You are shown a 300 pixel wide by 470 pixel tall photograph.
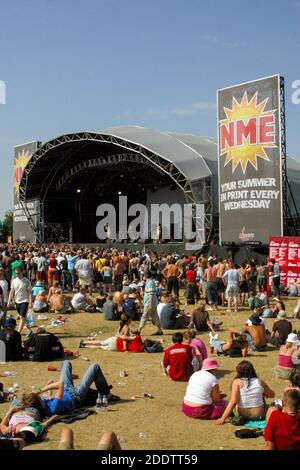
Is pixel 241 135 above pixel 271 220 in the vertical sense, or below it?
above

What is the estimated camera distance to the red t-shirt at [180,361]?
7965 mm

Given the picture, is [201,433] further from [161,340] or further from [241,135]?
[241,135]

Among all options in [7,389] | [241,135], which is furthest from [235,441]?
[241,135]

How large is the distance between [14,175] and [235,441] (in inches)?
1506

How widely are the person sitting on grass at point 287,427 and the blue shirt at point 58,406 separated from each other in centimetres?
262

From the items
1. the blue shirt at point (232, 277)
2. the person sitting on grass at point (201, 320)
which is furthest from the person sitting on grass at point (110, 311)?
the blue shirt at point (232, 277)

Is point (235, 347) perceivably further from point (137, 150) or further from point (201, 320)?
point (137, 150)

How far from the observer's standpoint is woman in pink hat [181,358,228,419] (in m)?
6.37

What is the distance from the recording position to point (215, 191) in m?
28.0

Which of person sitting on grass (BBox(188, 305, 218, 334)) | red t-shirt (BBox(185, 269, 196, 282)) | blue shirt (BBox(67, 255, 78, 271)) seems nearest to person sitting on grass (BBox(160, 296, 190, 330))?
person sitting on grass (BBox(188, 305, 218, 334))

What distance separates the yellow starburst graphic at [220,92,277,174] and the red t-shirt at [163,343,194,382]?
14.7 meters

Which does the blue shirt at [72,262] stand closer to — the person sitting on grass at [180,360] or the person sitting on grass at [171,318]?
the person sitting on grass at [171,318]

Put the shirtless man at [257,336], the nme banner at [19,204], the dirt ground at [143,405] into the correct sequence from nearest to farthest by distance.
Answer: the dirt ground at [143,405] < the shirtless man at [257,336] < the nme banner at [19,204]

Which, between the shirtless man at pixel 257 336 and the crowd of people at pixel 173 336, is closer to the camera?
the crowd of people at pixel 173 336
